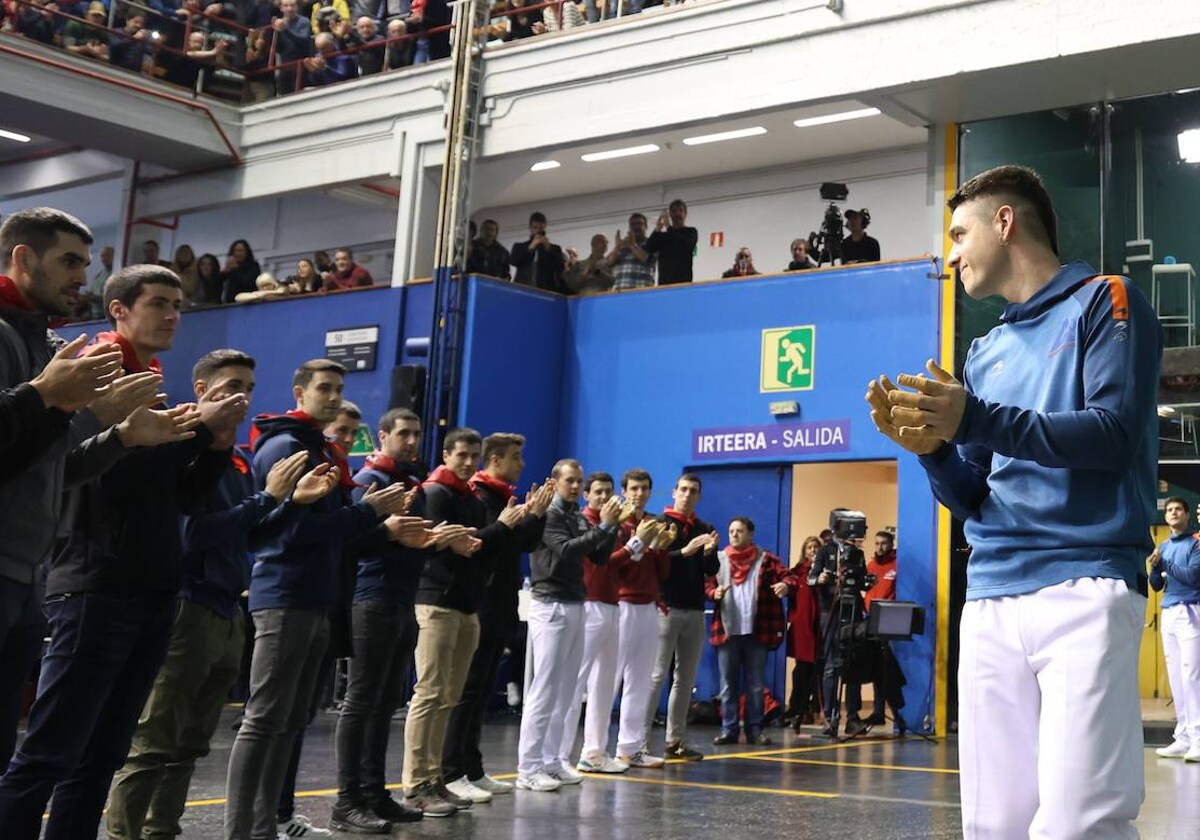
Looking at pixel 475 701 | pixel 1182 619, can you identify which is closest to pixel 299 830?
pixel 475 701

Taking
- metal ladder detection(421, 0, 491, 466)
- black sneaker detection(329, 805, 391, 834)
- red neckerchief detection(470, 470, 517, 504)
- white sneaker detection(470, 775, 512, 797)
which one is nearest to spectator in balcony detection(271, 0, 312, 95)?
metal ladder detection(421, 0, 491, 466)

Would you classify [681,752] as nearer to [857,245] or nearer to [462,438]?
[462,438]

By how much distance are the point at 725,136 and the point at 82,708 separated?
13.0 meters

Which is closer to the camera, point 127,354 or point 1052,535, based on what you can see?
point 1052,535

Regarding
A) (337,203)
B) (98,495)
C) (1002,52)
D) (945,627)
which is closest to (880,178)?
(1002,52)

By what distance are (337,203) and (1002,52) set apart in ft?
34.2

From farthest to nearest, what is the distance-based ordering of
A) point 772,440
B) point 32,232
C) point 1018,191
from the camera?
point 772,440, point 32,232, point 1018,191

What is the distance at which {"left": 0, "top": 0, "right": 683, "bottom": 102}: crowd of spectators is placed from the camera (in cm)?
1569

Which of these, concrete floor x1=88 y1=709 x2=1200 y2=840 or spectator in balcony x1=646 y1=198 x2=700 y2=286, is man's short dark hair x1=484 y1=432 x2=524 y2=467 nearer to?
concrete floor x1=88 y1=709 x2=1200 y2=840

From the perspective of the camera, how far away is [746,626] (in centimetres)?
1134

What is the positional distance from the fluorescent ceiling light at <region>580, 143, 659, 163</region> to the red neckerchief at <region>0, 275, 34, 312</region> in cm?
1318

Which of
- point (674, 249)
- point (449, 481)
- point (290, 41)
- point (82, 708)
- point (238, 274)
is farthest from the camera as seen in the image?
point (290, 41)

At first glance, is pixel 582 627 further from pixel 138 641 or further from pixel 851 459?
pixel 851 459

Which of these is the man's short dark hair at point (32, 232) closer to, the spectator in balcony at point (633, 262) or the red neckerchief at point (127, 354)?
the red neckerchief at point (127, 354)
